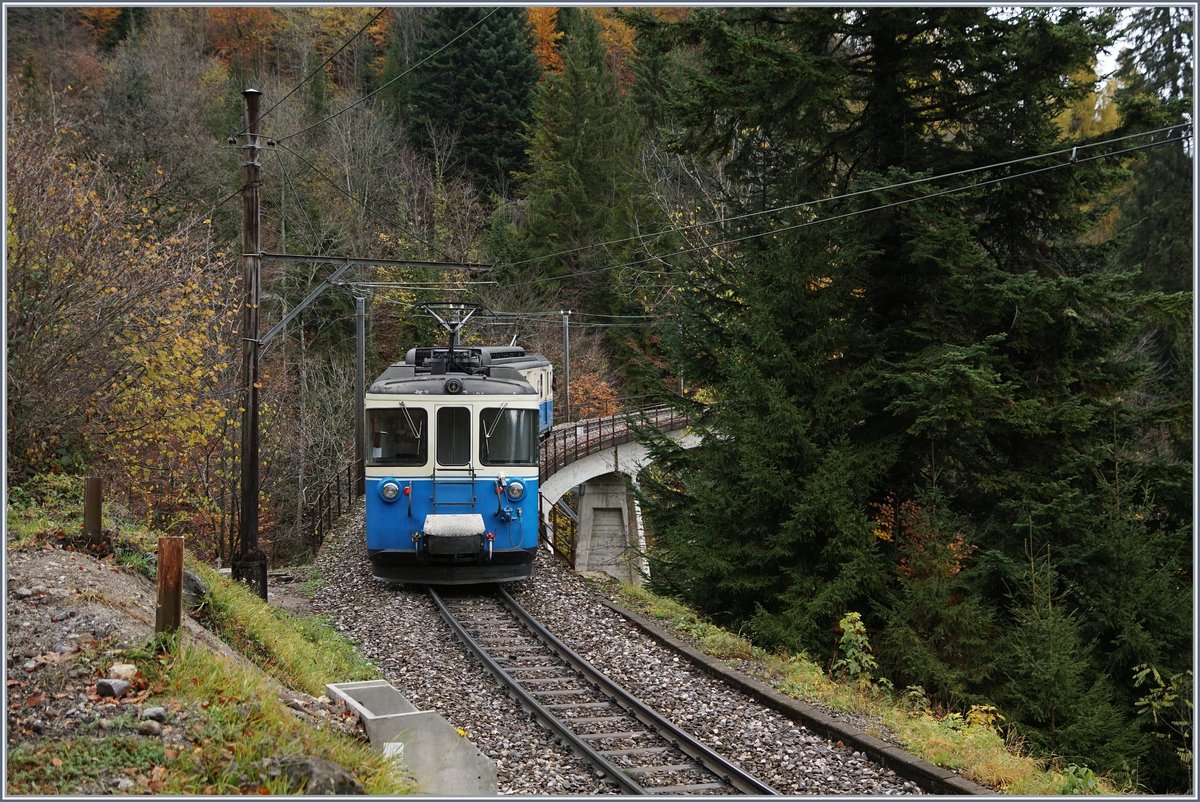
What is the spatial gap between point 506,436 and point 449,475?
995mm

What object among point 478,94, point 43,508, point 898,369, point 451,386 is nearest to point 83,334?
point 43,508

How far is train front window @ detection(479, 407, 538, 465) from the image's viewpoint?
14164 millimetres

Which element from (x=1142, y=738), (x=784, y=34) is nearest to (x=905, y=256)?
(x=784, y=34)

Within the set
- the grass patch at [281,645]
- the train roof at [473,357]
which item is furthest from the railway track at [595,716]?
the train roof at [473,357]

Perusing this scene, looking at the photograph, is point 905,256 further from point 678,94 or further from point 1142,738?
point 1142,738

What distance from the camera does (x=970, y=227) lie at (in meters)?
12.5

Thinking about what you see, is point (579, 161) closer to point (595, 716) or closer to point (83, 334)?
point (83, 334)

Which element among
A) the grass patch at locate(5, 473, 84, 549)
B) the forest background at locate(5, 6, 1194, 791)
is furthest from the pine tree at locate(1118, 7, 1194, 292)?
the grass patch at locate(5, 473, 84, 549)

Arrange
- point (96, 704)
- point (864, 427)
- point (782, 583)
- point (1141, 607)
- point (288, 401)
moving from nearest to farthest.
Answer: point (96, 704) → point (1141, 607) → point (782, 583) → point (864, 427) → point (288, 401)

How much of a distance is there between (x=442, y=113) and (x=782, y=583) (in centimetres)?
3528

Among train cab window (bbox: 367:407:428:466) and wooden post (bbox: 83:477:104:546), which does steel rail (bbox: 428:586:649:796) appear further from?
wooden post (bbox: 83:477:104:546)

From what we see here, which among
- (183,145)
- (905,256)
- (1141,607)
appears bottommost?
(1141,607)

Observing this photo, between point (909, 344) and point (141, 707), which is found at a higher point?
point (909, 344)

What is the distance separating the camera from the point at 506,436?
14.3 m
